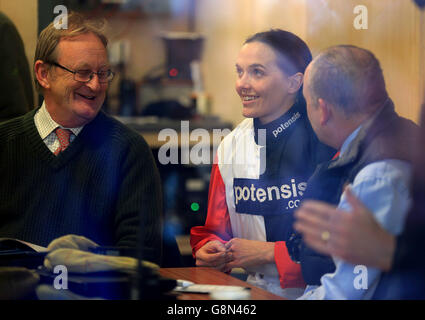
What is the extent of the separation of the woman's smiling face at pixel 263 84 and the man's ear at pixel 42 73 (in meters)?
0.50

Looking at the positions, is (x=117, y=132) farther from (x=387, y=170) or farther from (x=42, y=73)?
(x=387, y=170)

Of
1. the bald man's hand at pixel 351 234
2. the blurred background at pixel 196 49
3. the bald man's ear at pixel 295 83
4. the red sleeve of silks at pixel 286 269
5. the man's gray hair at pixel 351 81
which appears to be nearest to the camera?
the bald man's hand at pixel 351 234

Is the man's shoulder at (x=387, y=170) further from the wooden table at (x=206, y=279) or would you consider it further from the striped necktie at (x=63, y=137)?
Result: the striped necktie at (x=63, y=137)

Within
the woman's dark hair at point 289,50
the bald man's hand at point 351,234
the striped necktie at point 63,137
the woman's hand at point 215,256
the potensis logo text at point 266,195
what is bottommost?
the woman's hand at point 215,256

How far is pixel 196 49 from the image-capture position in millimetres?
4477

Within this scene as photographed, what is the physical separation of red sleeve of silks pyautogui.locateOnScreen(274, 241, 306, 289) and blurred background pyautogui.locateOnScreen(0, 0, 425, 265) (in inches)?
11.8

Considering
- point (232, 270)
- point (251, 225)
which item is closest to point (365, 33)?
point (251, 225)

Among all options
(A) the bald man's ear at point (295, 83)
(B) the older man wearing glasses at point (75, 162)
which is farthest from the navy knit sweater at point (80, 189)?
(A) the bald man's ear at point (295, 83)

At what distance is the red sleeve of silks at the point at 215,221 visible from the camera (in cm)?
162

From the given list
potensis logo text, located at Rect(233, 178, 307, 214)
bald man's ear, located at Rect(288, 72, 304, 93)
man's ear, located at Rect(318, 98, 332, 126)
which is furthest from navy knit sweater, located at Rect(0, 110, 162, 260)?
man's ear, located at Rect(318, 98, 332, 126)

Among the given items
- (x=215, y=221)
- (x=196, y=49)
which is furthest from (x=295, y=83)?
(x=196, y=49)
